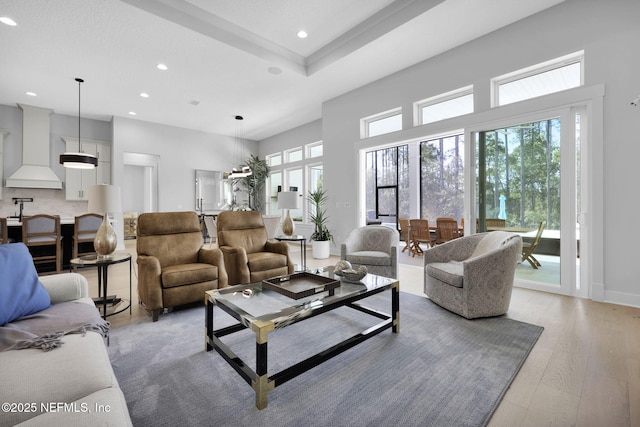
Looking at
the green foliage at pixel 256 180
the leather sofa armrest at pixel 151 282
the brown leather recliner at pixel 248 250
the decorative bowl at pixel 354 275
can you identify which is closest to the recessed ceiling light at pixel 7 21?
the brown leather recliner at pixel 248 250

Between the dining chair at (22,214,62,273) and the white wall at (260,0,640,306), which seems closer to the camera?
the white wall at (260,0,640,306)

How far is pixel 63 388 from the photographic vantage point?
3.35 feet

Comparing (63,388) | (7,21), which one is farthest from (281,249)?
(7,21)

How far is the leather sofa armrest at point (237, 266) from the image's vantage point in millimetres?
3389

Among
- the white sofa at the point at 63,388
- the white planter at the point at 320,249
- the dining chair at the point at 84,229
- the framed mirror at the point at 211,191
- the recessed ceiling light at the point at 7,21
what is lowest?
the white planter at the point at 320,249

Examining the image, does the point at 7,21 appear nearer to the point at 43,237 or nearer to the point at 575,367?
the point at 43,237

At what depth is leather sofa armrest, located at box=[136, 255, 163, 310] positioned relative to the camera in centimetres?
270

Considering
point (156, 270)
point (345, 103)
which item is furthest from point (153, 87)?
point (156, 270)

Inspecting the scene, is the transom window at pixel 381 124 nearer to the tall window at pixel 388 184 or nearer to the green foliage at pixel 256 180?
the tall window at pixel 388 184

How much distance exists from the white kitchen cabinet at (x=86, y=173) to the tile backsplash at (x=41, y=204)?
0.26 meters

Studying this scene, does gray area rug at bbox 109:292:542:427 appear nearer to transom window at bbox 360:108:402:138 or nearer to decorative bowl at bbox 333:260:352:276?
decorative bowl at bbox 333:260:352:276

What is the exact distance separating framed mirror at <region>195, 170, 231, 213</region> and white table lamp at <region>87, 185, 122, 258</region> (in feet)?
18.6

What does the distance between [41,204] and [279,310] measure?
8047mm

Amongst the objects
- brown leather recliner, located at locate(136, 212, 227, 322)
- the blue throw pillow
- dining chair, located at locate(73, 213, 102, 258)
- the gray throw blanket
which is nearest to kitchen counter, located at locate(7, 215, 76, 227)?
dining chair, located at locate(73, 213, 102, 258)
